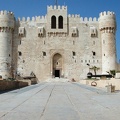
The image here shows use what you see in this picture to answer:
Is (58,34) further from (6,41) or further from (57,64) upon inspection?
(6,41)

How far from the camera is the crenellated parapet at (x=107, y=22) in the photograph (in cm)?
3828

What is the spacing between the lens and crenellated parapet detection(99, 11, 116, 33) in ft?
126

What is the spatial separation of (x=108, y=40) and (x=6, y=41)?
14.1 metres

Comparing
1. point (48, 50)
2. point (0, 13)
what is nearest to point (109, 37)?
point (48, 50)

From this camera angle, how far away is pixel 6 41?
38188 millimetres

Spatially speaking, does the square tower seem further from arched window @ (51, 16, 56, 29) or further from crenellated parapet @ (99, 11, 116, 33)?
crenellated parapet @ (99, 11, 116, 33)

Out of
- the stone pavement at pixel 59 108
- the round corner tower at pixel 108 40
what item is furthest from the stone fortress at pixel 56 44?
the stone pavement at pixel 59 108

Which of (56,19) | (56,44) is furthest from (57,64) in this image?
(56,19)

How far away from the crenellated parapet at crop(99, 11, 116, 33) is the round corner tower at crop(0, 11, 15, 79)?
1259 cm

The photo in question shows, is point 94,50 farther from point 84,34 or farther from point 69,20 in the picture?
point 69,20

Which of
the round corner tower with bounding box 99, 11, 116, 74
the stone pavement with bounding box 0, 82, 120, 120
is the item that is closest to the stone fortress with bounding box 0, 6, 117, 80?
the round corner tower with bounding box 99, 11, 116, 74

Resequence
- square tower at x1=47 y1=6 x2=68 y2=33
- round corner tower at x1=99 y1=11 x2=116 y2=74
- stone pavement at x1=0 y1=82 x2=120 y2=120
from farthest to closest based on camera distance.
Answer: square tower at x1=47 y1=6 x2=68 y2=33 < round corner tower at x1=99 y1=11 x2=116 y2=74 < stone pavement at x1=0 y1=82 x2=120 y2=120

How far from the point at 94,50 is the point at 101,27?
335 cm

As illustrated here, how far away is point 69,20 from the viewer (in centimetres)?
3981
